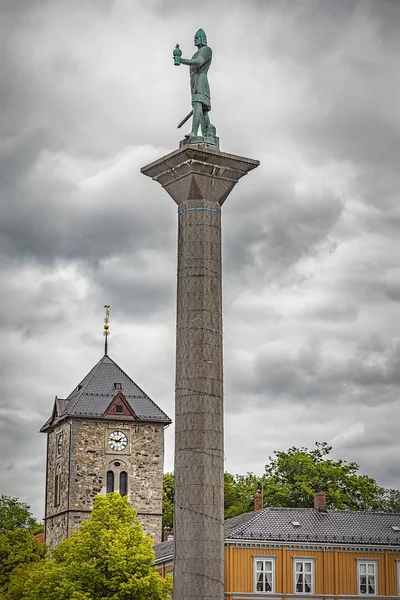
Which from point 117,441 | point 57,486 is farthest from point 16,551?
point 117,441

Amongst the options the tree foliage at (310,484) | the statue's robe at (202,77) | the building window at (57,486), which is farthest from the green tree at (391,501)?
the statue's robe at (202,77)

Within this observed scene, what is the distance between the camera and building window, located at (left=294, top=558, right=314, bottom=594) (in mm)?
50938

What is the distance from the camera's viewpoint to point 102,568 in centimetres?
4581

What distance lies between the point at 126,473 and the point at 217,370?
4486 centimetres

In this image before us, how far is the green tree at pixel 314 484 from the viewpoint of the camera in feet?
226

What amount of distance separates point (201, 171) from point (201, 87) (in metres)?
1.77

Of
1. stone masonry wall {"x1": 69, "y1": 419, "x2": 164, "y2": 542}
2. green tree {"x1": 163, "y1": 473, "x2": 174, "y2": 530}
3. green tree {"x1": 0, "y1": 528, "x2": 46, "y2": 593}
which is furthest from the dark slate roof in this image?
green tree {"x1": 163, "y1": 473, "x2": 174, "y2": 530}

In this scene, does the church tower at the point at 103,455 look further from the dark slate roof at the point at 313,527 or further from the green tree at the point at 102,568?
the green tree at the point at 102,568

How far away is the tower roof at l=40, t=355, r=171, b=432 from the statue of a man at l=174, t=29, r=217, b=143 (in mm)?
43697

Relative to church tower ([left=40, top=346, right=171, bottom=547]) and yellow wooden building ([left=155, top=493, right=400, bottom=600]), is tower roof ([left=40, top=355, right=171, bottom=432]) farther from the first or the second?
yellow wooden building ([left=155, top=493, right=400, bottom=600])

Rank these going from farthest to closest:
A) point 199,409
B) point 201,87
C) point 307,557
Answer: point 307,557
point 201,87
point 199,409

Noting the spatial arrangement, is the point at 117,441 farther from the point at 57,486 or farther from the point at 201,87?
the point at 201,87

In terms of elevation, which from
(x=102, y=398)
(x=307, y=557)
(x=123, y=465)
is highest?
(x=102, y=398)

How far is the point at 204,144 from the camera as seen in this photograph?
2472 centimetres
